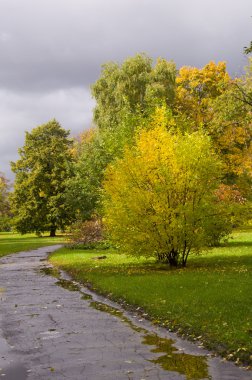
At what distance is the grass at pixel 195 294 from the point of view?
393 inches

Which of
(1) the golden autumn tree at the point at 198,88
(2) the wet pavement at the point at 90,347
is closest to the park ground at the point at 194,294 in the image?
(2) the wet pavement at the point at 90,347

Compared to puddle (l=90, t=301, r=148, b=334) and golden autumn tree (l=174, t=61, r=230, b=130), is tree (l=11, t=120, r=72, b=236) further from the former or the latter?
puddle (l=90, t=301, r=148, b=334)

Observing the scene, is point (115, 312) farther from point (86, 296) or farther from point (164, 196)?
point (164, 196)

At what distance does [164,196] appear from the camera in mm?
20703

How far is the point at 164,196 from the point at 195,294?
7116 millimetres

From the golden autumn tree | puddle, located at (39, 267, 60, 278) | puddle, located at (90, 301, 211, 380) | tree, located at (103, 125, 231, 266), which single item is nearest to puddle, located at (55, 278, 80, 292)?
puddle, located at (39, 267, 60, 278)

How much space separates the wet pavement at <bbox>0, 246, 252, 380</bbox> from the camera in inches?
312

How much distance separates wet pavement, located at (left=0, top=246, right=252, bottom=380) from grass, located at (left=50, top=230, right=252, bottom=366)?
0.52 m

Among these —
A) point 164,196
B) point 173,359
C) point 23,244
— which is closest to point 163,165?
point 164,196

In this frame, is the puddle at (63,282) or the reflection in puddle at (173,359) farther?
the puddle at (63,282)

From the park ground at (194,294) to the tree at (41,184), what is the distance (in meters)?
38.5

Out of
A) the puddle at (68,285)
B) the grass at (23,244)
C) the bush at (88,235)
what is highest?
the bush at (88,235)

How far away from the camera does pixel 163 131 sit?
2119 cm

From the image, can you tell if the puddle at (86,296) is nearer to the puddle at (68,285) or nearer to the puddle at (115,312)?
the puddle at (115,312)
